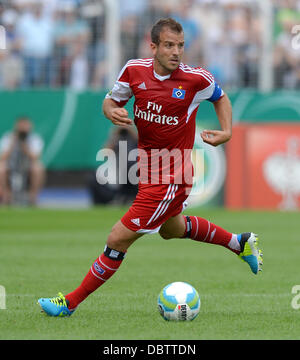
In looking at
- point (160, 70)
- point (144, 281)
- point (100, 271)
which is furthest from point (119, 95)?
point (144, 281)

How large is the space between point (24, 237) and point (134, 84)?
676 centimetres

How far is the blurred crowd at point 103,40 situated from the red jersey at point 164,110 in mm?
12059

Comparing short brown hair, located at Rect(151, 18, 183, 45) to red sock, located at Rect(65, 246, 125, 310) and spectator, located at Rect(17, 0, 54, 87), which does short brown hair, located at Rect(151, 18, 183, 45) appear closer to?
red sock, located at Rect(65, 246, 125, 310)

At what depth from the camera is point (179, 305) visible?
6.43 meters

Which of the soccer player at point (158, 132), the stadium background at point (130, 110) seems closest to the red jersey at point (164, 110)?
the soccer player at point (158, 132)

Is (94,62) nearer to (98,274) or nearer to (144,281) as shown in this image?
(144,281)

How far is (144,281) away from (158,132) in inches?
92.0

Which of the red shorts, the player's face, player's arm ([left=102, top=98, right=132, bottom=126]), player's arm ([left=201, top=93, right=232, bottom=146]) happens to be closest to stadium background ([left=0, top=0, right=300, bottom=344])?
the red shorts

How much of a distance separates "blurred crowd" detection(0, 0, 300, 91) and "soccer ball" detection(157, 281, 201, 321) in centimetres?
1279

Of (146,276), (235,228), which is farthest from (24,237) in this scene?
(146,276)

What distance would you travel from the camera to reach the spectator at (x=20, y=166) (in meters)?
18.1

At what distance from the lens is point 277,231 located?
13.7m

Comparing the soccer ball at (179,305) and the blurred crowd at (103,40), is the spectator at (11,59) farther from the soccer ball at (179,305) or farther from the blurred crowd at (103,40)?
the soccer ball at (179,305)
